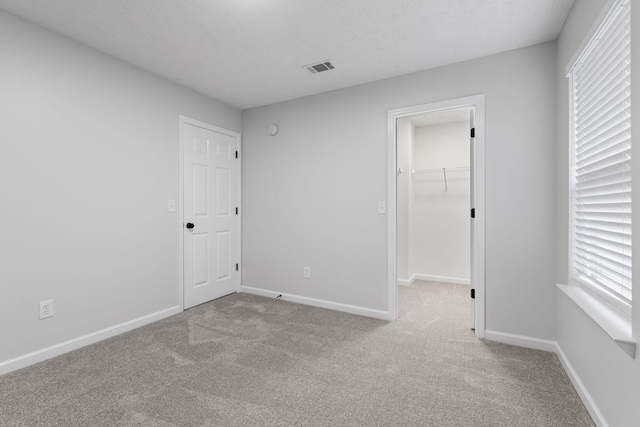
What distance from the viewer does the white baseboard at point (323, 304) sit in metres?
3.08

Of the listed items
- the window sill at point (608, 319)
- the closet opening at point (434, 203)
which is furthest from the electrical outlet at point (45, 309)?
the closet opening at point (434, 203)

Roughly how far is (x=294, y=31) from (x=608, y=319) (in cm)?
253

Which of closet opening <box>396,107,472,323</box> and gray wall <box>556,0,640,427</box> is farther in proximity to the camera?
closet opening <box>396,107,472,323</box>

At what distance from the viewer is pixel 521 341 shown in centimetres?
243

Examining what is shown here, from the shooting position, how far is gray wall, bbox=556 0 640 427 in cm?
121

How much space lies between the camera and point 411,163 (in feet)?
15.2

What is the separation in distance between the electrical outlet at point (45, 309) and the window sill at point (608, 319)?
10.9 feet

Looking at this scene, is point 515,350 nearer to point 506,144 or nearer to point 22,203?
point 506,144

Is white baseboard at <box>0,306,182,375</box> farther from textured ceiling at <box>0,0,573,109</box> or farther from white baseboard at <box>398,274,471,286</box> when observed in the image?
white baseboard at <box>398,274,471,286</box>

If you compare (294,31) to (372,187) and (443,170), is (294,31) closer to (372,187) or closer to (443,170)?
(372,187)

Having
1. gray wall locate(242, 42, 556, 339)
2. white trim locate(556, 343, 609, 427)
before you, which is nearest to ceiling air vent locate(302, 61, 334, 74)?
gray wall locate(242, 42, 556, 339)

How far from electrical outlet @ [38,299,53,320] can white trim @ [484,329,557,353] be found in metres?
3.40

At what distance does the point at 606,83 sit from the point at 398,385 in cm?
201

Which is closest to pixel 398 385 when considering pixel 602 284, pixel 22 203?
pixel 602 284
